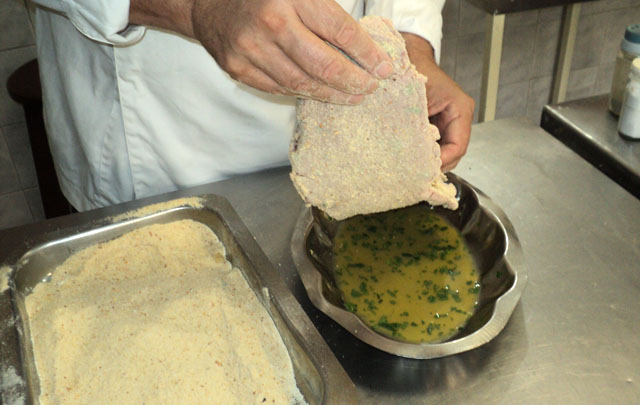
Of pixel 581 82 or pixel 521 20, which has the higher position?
pixel 521 20

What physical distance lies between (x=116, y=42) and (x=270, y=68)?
0.98 ft

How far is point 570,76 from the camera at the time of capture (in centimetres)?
258

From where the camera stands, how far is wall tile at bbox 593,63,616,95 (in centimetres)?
261

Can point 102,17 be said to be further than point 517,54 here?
No

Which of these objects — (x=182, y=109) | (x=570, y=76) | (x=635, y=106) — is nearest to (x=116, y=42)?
(x=182, y=109)

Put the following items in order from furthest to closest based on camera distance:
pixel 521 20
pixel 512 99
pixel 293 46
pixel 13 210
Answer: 1. pixel 512 99
2. pixel 521 20
3. pixel 13 210
4. pixel 293 46

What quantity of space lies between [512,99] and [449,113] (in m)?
1.80

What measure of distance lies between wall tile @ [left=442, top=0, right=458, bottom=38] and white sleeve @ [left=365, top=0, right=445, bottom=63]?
3.84ft

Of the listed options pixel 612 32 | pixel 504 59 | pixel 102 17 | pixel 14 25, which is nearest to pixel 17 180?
pixel 14 25

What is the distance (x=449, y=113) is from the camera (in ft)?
3.05

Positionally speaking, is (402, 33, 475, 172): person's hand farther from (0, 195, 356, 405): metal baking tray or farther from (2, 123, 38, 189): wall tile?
(2, 123, 38, 189): wall tile

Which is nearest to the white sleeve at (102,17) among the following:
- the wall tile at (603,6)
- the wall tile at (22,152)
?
the wall tile at (22,152)

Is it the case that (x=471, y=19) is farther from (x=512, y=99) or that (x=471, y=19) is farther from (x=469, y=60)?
(x=512, y=99)

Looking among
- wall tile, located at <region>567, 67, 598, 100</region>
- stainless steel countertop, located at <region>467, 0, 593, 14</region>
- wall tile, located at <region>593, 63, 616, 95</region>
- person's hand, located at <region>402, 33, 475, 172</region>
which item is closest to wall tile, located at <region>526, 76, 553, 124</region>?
wall tile, located at <region>567, 67, 598, 100</region>
